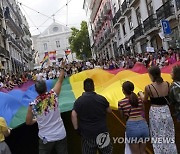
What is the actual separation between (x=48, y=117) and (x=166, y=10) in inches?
728

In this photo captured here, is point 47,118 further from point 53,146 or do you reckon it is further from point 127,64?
point 127,64

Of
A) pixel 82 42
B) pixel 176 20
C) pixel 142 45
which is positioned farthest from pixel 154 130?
pixel 82 42

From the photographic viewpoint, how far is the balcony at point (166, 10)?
69.8 feet

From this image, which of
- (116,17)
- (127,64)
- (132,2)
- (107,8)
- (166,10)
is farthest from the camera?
(107,8)

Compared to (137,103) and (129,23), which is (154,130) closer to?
(137,103)

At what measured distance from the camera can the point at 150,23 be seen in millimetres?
25500

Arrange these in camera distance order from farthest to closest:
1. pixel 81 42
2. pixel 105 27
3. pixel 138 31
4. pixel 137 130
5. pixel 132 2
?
pixel 81 42 < pixel 105 27 < pixel 132 2 < pixel 138 31 < pixel 137 130

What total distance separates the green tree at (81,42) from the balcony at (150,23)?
38.2 meters

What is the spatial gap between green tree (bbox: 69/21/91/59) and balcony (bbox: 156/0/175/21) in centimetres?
4184

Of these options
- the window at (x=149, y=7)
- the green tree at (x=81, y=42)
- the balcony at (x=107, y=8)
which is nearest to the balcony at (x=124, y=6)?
the window at (x=149, y=7)

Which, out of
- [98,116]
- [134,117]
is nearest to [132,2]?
[134,117]

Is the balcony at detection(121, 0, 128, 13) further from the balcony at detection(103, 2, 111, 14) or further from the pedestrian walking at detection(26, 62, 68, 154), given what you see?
the pedestrian walking at detection(26, 62, 68, 154)

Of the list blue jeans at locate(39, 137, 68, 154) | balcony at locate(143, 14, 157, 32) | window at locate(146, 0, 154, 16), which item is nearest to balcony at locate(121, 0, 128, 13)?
window at locate(146, 0, 154, 16)

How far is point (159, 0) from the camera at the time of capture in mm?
23688
